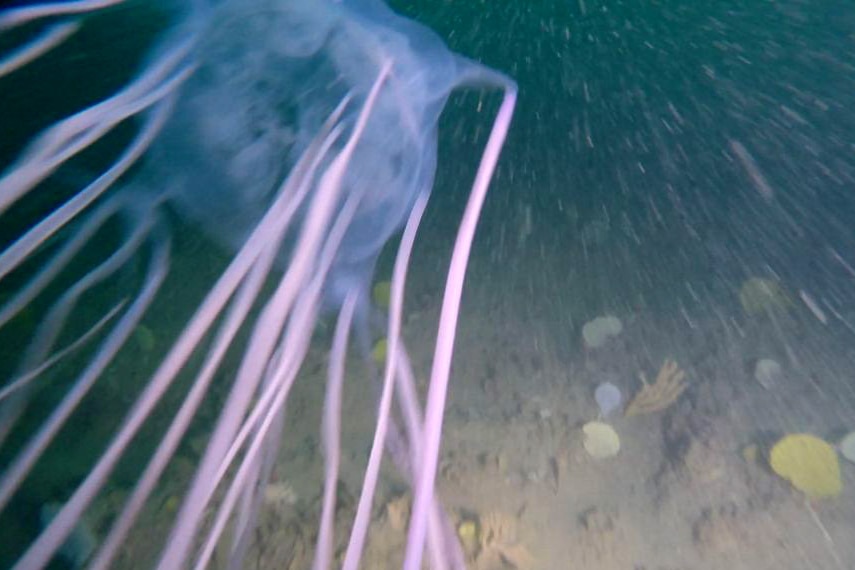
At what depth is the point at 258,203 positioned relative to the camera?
194cm

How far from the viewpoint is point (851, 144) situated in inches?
192

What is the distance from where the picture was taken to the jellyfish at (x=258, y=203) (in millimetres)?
1173

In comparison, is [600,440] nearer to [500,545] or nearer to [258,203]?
[500,545]

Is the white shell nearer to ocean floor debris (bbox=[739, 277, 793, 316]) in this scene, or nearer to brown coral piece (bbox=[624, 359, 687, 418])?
brown coral piece (bbox=[624, 359, 687, 418])

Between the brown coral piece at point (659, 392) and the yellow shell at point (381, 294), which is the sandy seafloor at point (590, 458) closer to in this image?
the brown coral piece at point (659, 392)

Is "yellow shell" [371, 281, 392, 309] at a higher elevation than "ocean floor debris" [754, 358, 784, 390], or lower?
higher

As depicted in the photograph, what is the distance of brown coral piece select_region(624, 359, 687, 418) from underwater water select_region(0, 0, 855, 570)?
0.06 feet

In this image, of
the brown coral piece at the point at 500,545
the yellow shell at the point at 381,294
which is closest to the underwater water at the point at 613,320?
the brown coral piece at the point at 500,545

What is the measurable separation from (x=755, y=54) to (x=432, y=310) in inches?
162

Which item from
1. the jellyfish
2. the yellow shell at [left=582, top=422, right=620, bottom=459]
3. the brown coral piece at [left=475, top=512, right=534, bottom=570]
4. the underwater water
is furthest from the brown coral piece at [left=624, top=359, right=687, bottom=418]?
the jellyfish

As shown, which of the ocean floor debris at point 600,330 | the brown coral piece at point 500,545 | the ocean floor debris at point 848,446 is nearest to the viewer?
the brown coral piece at point 500,545

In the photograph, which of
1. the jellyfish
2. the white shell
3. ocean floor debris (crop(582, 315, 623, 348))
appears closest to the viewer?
the jellyfish

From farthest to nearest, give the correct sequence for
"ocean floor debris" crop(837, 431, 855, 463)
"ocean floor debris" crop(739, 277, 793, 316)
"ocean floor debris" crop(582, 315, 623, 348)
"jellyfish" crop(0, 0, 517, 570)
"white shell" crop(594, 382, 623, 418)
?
1. "ocean floor debris" crop(739, 277, 793, 316)
2. "ocean floor debris" crop(582, 315, 623, 348)
3. "white shell" crop(594, 382, 623, 418)
4. "ocean floor debris" crop(837, 431, 855, 463)
5. "jellyfish" crop(0, 0, 517, 570)

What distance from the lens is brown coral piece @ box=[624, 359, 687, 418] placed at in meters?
2.89
